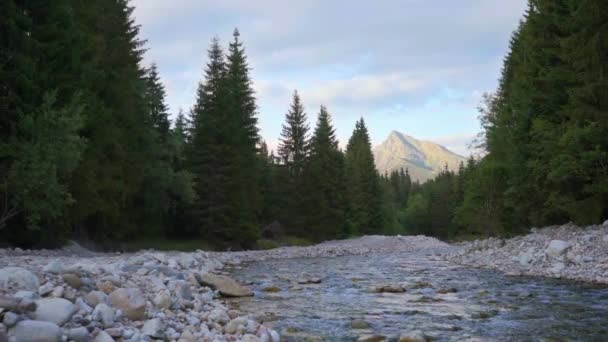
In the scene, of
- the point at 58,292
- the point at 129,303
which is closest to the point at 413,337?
the point at 129,303

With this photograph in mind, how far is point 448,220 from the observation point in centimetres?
8850

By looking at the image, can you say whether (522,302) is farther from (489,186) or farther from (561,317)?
(489,186)

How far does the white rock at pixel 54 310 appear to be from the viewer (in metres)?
5.40

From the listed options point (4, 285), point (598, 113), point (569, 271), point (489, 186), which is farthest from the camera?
point (489, 186)

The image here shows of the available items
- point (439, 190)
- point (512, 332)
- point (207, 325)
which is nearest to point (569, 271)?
point (512, 332)

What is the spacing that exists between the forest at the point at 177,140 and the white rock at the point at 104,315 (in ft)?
33.0

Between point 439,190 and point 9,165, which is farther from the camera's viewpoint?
point 439,190

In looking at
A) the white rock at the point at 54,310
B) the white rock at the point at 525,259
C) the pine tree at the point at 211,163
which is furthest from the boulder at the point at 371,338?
the pine tree at the point at 211,163

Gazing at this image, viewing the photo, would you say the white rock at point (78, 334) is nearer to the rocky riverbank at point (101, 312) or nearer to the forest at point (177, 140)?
the rocky riverbank at point (101, 312)

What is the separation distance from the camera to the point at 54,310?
18.2 ft

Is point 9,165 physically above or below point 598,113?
below

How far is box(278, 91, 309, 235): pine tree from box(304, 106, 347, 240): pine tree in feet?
2.69

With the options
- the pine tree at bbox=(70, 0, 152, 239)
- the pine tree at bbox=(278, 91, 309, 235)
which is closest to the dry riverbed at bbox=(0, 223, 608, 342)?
the pine tree at bbox=(70, 0, 152, 239)

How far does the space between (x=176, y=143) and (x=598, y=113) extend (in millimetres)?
26252
